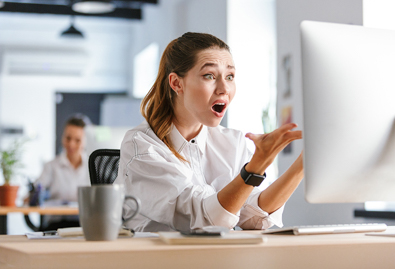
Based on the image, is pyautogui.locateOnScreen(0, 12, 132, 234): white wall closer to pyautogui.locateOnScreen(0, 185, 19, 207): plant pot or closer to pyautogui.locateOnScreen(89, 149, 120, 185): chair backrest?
pyautogui.locateOnScreen(0, 185, 19, 207): plant pot

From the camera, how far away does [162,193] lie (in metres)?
1.35

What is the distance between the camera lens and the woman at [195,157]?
1.24 m

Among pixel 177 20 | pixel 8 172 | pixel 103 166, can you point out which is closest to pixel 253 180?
pixel 103 166

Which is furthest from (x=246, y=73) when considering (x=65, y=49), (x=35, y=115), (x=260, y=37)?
(x=35, y=115)

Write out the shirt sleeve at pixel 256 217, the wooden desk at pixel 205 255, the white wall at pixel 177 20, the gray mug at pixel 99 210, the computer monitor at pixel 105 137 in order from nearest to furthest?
the wooden desk at pixel 205 255, the gray mug at pixel 99 210, the shirt sleeve at pixel 256 217, the computer monitor at pixel 105 137, the white wall at pixel 177 20

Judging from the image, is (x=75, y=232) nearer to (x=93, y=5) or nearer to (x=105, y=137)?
(x=105, y=137)

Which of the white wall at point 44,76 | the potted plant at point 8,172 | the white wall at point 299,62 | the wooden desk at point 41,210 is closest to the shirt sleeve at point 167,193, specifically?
the white wall at point 299,62

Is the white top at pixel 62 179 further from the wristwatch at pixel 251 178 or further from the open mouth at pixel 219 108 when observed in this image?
the wristwatch at pixel 251 178

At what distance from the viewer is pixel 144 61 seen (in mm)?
7547

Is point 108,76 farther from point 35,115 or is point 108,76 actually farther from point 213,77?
point 213,77

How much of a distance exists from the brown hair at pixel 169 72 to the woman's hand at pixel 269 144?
1.45 ft

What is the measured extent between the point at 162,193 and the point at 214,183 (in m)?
0.33

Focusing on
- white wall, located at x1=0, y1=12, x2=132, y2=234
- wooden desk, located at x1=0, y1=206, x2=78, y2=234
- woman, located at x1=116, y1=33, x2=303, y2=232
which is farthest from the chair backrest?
white wall, located at x1=0, y1=12, x2=132, y2=234

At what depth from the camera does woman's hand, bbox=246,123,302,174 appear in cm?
108
